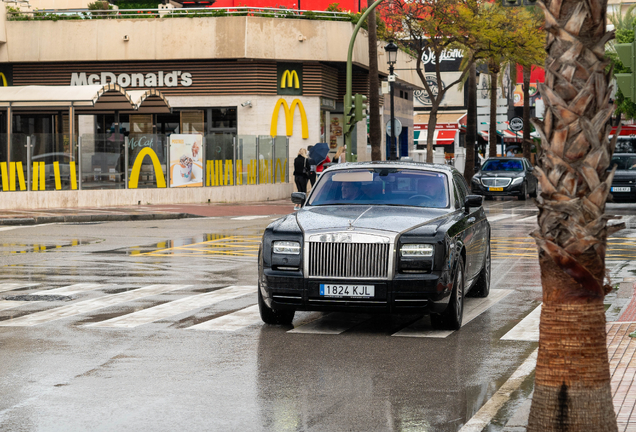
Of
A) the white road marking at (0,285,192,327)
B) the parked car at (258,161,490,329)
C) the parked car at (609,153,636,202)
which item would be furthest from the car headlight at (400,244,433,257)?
the parked car at (609,153,636,202)

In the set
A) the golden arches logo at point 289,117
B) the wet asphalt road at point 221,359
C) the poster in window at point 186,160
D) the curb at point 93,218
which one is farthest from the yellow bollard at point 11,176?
the wet asphalt road at point 221,359

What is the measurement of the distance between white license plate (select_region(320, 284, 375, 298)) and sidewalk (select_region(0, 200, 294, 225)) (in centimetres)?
1761

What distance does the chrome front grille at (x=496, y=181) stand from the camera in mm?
37188

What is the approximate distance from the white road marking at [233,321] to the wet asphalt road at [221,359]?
0.8 inches

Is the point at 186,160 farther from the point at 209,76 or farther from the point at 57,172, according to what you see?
the point at 209,76

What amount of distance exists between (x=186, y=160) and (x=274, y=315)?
2398cm

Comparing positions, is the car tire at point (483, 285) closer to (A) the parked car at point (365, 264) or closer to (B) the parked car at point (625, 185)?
(A) the parked car at point (365, 264)

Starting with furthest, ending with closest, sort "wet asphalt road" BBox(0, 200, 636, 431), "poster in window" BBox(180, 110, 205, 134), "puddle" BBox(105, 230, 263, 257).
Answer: "poster in window" BBox(180, 110, 205, 134) < "puddle" BBox(105, 230, 263, 257) < "wet asphalt road" BBox(0, 200, 636, 431)

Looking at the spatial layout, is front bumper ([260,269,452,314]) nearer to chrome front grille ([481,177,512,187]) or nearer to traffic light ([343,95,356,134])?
traffic light ([343,95,356,134])

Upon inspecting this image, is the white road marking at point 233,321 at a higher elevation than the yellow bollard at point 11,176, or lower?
lower

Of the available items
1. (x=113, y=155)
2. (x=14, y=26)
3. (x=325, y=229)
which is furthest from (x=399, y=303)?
(x=14, y=26)

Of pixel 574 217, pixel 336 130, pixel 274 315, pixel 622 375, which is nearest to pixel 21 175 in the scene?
pixel 336 130

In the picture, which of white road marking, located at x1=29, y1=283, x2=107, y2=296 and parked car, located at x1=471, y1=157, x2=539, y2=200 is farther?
parked car, located at x1=471, y1=157, x2=539, y2=200

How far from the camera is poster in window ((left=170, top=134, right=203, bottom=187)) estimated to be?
108 feet
